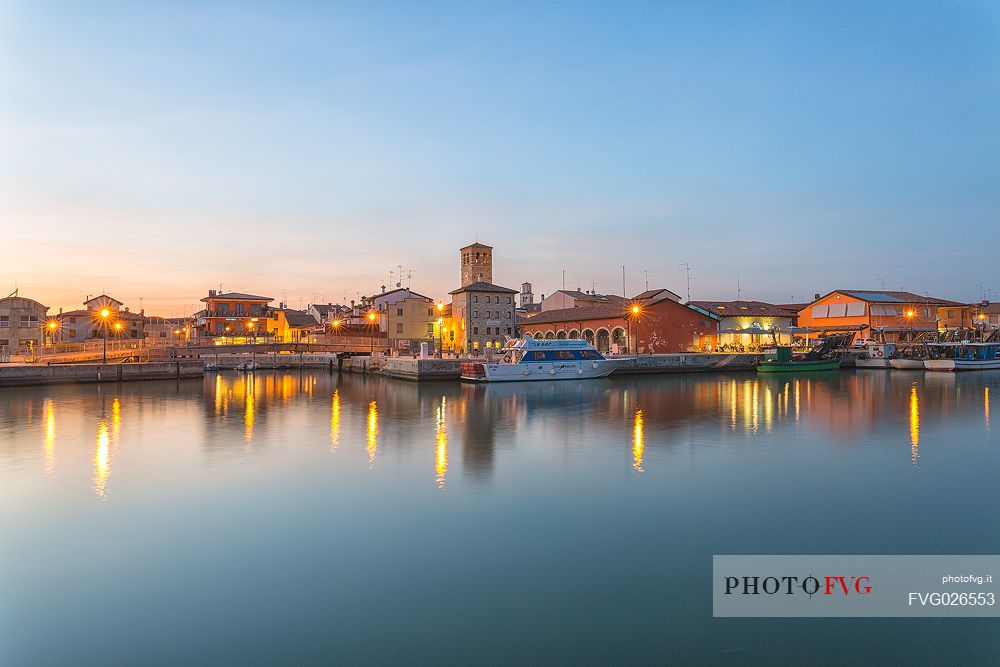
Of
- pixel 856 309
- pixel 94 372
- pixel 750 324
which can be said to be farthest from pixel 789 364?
pixel 94 372

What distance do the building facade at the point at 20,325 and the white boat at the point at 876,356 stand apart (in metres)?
86.4

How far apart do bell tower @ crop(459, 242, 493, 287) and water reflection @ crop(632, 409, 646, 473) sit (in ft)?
153

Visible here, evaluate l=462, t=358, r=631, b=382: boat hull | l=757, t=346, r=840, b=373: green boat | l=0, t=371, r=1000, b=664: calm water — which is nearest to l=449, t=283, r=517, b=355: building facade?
l=462, t=358, r=631, b=382: boat hull

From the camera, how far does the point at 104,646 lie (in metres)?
6.90

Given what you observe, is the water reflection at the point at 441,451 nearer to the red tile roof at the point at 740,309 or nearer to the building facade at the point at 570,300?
the red tile roof at the point at 740,309

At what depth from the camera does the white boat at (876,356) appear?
5681 centimetres

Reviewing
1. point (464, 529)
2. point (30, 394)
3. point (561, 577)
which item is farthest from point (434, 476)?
point (30, 394)

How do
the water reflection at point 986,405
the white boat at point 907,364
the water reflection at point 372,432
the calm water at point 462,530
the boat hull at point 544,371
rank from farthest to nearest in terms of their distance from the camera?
the white boat at point 907,364 < the boat hull at point 544,371 < the water reflection at point 986,405 < the water reflection at point 372,432 < the calm water at point 462,530

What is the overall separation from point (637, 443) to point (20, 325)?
7604 centimetres

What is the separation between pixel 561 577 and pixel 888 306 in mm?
69381

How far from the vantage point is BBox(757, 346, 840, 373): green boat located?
50.3 metres

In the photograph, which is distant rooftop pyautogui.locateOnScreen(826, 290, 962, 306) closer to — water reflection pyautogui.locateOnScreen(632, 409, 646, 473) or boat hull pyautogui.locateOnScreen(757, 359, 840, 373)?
boat hull pyautogui.locateOnScreen(757, 359, 840, 373)

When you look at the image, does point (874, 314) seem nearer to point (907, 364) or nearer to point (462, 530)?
point (907, 364)

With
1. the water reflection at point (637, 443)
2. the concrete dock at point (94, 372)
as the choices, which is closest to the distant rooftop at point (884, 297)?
the water reflection at point (637, 443)
